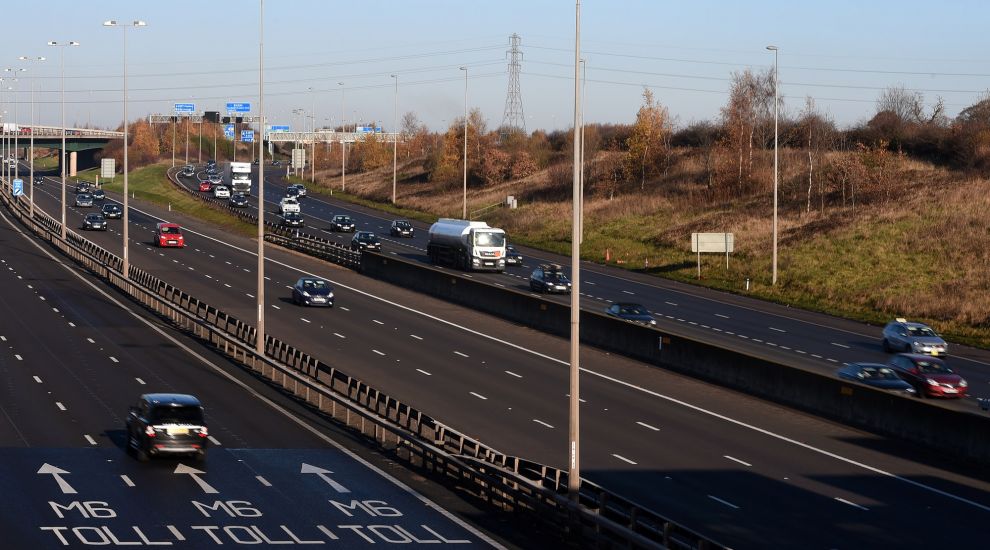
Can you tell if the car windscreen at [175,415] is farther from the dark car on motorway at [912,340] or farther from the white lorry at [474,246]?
the white lorry at [474,246]

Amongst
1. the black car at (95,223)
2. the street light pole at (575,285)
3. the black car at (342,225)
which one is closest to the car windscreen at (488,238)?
the black car at (342,225)

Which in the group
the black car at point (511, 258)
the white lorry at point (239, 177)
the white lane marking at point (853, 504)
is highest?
the white lorry at point (239, 177)

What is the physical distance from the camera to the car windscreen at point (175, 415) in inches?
1107

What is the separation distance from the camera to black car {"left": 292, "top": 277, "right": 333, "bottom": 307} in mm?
59156

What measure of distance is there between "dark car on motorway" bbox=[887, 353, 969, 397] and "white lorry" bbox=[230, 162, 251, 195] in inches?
3803

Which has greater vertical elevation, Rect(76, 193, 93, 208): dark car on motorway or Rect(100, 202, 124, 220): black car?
Rect(76, 193, 93, 208): dark car on motorway

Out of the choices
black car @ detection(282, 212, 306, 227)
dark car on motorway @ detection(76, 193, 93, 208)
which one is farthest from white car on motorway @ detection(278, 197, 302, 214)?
dark car on motorway @ detection(76, 193, 93, 208)

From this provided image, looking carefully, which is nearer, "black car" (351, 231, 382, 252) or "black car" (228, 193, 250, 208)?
"black car" (351, 231, 382, 252)

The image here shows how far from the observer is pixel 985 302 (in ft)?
199

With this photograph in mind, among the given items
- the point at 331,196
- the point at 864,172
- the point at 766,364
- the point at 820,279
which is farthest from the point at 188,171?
the point at 766,364

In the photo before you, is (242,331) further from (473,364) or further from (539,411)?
(539,411)

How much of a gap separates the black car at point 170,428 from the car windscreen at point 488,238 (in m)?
45.8

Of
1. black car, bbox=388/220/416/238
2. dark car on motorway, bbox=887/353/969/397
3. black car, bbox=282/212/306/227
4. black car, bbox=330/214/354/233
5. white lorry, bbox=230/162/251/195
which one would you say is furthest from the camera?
white lorry, bbox=230/162/251/195

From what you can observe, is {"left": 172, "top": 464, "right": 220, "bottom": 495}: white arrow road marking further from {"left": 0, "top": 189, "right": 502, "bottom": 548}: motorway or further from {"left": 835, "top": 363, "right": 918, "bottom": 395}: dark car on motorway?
{"left": 835, "top": 363, "right": 918, "bottom": 395}: dark car on motorway
